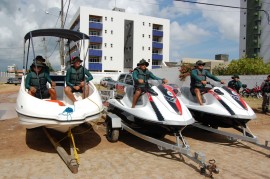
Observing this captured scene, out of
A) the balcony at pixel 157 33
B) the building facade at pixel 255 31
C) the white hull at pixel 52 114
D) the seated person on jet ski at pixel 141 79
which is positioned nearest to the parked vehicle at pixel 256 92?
the seated person on jet ski at pixel 141 79

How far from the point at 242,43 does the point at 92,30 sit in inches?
1333

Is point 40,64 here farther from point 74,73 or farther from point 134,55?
point 134,55

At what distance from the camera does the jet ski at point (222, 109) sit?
23.2ft

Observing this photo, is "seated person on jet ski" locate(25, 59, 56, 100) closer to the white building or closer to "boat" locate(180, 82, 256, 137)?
"boat" locate(180, 82, 256, 137)

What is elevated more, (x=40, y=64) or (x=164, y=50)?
(x=164, y=50)

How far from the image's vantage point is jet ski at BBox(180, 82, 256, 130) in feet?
23.2

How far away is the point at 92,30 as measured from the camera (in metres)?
56.6

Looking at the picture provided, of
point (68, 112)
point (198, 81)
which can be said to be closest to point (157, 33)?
point (198, 81)

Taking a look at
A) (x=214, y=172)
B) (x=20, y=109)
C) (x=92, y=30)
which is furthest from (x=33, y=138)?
(x=92, y=30)

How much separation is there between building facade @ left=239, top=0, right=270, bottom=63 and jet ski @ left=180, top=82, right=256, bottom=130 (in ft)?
178

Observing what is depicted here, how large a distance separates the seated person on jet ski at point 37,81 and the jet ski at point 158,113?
222 cm

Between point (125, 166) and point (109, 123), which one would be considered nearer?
point (125, 166)

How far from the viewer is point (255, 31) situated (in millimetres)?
62281

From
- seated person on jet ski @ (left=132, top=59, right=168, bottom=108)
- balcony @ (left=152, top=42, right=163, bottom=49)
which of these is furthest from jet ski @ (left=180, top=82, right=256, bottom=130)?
balcony @ (left=152, top=42, right=163, bottom=49)
